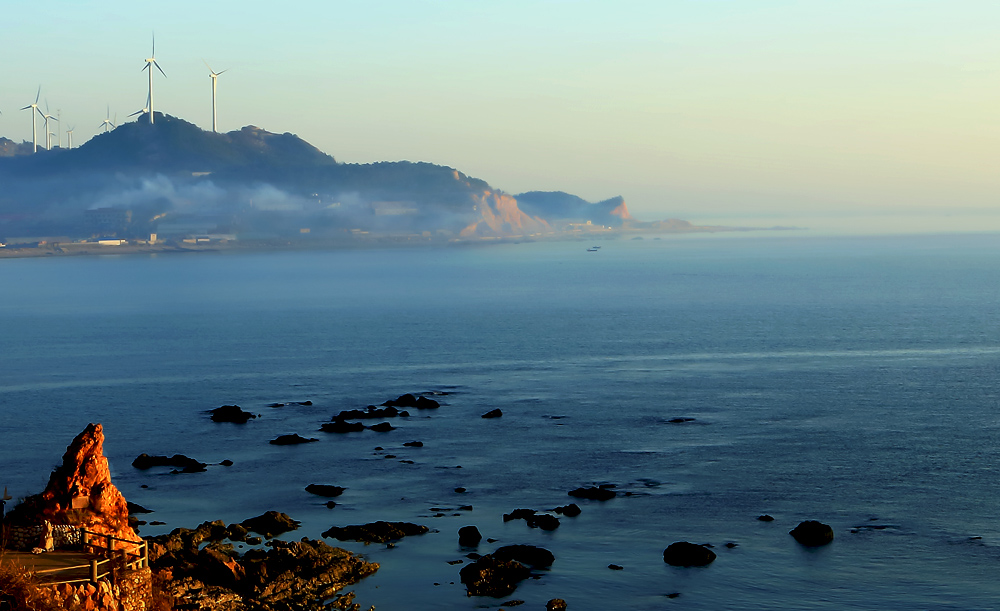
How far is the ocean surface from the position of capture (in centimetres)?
4703

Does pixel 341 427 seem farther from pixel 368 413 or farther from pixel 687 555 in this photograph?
pixel 687 555

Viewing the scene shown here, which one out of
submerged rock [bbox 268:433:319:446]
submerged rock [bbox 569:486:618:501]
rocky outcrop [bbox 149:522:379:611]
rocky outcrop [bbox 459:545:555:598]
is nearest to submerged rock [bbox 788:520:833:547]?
submerged rock [bbox 569:486:618:501]

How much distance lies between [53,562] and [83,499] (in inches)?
165

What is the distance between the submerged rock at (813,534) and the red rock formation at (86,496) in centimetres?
3165

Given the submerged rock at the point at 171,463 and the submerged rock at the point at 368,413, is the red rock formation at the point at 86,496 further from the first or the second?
the submerged rock at the point at 368,413

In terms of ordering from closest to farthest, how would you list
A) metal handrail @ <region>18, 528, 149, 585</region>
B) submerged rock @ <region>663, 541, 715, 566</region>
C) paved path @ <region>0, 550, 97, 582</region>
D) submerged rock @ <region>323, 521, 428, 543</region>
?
metal handrail @ <region>18, 528, 149, 585</region>, paved path @ <region>0, 550, 97, 582</region>, submerged rock @ <region>663, 541, 715, 566</region>, submerged rock @ <region>323, 521, 428, 543</region>

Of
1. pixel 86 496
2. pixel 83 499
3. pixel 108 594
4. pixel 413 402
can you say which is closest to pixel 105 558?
pixel 108 594

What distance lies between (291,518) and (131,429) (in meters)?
31.4

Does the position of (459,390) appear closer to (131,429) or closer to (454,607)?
(131,429)

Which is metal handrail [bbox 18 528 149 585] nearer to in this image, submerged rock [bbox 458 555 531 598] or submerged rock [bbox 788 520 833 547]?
submerged rock [bbox 458 555 531 598]

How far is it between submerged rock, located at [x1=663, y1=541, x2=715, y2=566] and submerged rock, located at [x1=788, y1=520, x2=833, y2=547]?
5400mm

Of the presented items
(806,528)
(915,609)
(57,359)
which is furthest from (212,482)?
(57,359)

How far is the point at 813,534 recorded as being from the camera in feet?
166

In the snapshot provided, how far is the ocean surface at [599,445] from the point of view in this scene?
47.0m
